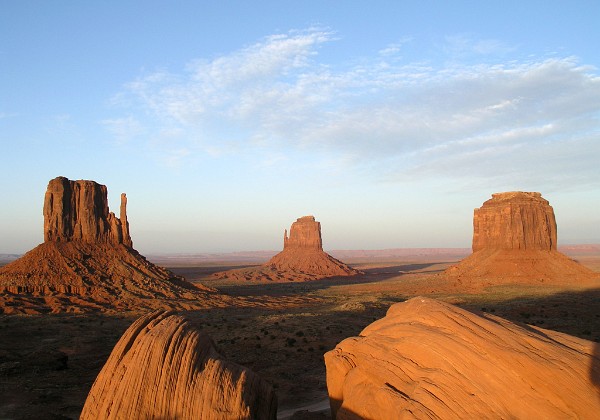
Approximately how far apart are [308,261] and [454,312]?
4476 inches

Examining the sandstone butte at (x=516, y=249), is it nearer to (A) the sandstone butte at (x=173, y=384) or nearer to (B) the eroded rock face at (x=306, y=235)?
(B) the eroded rock face at (x=306, y=235)

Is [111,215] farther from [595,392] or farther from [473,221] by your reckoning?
[473,221]

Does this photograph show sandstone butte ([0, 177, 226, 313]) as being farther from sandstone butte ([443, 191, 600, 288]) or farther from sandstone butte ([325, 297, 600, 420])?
sandstone butte ([443, 191, 600, 288])

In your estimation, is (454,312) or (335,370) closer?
(454,312)

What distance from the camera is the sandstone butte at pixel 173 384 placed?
28.6 feet

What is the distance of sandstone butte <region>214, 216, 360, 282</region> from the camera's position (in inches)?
4161

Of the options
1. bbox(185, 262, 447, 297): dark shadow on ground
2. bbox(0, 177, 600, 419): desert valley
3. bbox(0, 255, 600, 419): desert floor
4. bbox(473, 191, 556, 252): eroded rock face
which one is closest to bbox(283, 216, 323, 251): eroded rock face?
bbox(185, 262, 447, 297): dark shadow on ground

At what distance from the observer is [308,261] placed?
123m

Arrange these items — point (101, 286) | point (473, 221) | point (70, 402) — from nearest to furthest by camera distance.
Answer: point (70, 402) → point (101, 286) → point (473, 221)

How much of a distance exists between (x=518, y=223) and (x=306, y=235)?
65559 mm

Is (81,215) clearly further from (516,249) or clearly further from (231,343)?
(516,249)

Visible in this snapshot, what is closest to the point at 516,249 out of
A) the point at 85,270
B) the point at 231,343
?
the point at 231,343

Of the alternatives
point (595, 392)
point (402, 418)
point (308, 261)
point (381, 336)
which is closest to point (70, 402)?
point (381, 336)

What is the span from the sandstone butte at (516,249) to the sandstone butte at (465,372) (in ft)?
199
